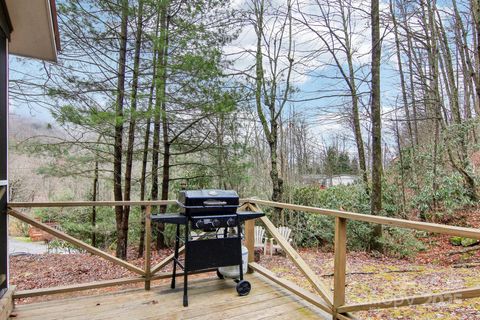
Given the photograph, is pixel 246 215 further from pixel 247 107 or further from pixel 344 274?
pixel 247 107

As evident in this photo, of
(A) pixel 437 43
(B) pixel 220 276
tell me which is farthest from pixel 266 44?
(B) pixel 220 276

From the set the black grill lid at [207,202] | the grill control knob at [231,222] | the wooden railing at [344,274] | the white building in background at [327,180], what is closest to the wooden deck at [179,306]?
the wooden railing at [344,274]

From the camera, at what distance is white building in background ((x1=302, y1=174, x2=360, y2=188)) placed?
33.1 feet

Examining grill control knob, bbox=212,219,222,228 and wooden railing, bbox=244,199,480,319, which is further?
grill control knob, bbox=212,219,222,228

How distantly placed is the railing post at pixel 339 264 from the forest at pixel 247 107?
4.15 meters

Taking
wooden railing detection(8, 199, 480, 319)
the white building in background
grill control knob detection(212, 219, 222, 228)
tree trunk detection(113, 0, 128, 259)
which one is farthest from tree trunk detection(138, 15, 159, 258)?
the white building in background

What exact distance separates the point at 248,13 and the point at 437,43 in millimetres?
5298

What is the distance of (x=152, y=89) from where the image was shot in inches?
242

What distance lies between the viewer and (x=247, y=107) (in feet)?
23.0

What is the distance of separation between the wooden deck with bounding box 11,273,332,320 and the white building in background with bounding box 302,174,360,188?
7219 mm

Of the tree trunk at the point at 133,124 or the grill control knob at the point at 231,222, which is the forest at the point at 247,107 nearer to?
the tree trunk at the point at 133,124

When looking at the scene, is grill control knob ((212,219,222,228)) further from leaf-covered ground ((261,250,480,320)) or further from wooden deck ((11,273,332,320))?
leaf-covered ground ((261,250,480,320))

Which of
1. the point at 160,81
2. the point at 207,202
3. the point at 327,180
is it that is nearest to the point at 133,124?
the point at 160,81

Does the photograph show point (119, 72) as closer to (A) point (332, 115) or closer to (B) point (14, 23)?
(B) point (14, 23)
